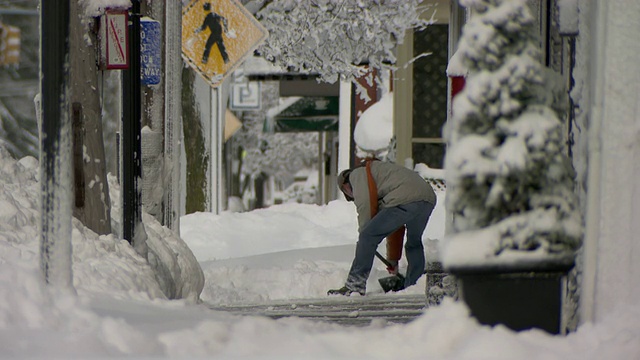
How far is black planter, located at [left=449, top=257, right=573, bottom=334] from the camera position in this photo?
4070 millimetres

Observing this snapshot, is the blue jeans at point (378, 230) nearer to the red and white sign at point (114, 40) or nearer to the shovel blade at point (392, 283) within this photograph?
the shovel blade at point (392, 283)

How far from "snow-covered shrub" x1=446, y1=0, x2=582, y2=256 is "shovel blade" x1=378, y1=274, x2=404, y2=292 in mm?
6474

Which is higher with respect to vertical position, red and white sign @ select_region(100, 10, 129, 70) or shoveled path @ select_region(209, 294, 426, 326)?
red and white sign @ select_region(100, 10, 129, 70)

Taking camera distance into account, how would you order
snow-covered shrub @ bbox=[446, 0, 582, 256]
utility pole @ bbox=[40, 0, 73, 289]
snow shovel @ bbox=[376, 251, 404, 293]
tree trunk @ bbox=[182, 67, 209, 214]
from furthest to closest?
1. tree trunk @ bbox=[182, 67, 209, 214]
2. snow shovel @ bbox=[376, 251, 404, 293]
3. utility pole @ bbox=[40, 0, 73, 289]
4. snow-covered shrub @ bbox=[446, 0, 582, 256]

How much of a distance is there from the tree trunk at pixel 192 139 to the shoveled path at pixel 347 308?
8.36 m

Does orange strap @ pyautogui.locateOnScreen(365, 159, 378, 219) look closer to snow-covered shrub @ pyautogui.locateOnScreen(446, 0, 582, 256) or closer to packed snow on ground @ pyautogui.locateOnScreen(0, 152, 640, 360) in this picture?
packed snow on ground @ pyautogui.locateOnScreen(0, 152, 640, 360)

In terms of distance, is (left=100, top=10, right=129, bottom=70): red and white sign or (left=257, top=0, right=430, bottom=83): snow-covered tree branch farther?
(left=257, top=0, right=430, bottom=83): snow-covered tree branch

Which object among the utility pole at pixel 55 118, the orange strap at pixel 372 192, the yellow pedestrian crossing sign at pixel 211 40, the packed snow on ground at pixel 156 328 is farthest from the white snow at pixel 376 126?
the utility pole at pixel 55 118

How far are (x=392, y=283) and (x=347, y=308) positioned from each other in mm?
2304

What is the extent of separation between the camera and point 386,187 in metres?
9.79

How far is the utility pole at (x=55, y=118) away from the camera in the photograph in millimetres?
4922

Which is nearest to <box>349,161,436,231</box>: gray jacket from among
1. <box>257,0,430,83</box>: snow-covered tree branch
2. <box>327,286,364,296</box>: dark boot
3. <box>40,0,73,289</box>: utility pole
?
<box>327,286,364,296</box>: dark boot

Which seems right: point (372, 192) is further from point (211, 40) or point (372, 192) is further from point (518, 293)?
point (518, 293)

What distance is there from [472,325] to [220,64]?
834 cm
